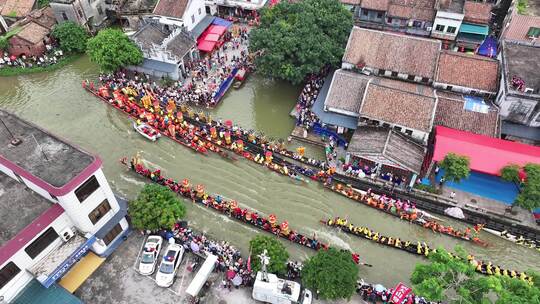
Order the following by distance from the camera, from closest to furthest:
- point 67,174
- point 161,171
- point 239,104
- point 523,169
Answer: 1. point 67,174
2. point 523,169
3. point 161,171
4. point 239,104

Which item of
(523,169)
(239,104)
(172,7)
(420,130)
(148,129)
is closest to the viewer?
(523,169)

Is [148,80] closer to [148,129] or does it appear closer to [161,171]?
[148,129]

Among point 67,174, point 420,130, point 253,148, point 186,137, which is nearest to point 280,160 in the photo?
point 253,148

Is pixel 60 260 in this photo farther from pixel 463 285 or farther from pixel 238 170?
pixel 463 285

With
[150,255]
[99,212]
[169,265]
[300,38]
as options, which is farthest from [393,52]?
[99,212]

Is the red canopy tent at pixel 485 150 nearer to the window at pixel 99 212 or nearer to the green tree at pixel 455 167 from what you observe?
the green tree at pixel 455 167

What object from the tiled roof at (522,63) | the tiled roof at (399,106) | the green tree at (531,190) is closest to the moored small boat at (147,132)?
the tiled roof at (399,106)

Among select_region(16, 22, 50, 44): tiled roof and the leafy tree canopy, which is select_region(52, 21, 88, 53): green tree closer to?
select_region(16, 22, 50, 44): tiled roof
